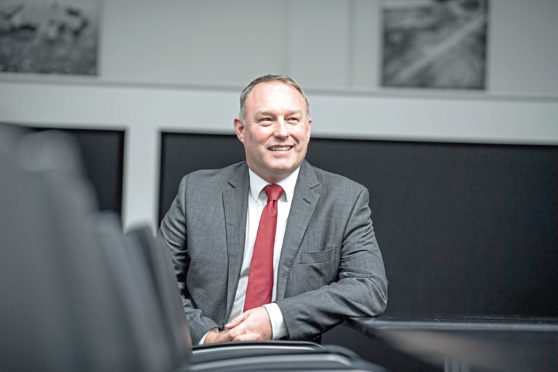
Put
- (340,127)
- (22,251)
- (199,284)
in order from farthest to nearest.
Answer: (340,127)
(199,284)
(22,251)

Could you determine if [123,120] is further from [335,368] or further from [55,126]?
[335,368]

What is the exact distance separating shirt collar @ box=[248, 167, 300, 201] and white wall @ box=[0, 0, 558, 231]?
58.5 inches

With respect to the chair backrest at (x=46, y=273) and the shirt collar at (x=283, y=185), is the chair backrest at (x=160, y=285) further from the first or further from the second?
the shirt collar at (x=283, y=185)

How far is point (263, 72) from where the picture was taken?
402 cm

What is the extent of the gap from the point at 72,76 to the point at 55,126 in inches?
13.4

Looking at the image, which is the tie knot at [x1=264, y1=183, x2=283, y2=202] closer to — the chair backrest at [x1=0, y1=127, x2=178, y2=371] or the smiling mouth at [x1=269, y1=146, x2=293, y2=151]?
the smiling mouth at [x1=269, y1=146, x2=293, y2=151]

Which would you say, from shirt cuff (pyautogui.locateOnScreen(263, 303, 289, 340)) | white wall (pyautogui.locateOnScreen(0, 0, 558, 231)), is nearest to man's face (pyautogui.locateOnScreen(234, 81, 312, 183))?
shirt cuff (pyautogui.locateOnScreen(263, 303, 289, 340))

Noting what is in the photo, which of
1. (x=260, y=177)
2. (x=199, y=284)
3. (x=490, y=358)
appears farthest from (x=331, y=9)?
(x=490, y=358)

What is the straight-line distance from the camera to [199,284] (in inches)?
86.7

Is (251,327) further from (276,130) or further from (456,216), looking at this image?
(456,216)

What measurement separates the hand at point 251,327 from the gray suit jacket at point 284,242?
0.14 m

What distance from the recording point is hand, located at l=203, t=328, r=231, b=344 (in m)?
1.91

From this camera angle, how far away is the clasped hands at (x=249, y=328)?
188 cm

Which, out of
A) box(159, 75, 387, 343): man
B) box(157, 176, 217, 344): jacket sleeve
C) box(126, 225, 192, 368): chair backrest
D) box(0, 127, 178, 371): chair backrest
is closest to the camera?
box(0, 127, 178, 371): chair backrest
